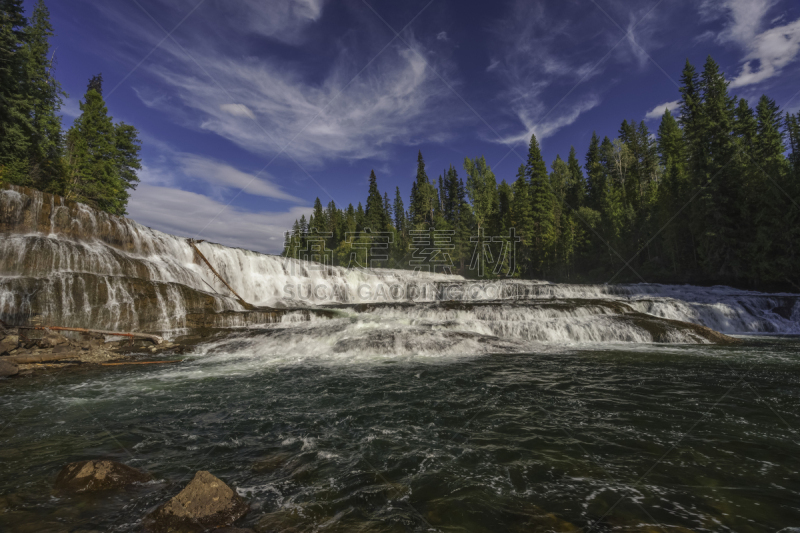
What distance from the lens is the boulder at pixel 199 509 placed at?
8.46 feet

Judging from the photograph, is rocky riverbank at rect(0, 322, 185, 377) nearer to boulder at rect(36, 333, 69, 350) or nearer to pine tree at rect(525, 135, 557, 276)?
boulder at rect(36, 333, 69, 350)

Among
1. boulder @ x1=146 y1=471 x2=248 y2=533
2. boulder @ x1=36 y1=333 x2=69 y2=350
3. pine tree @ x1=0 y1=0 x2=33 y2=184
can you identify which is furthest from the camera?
pine tree @ x1=0 y1=0 x2=33 y2=184

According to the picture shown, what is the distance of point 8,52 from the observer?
20219mm

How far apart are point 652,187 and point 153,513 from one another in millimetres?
55578

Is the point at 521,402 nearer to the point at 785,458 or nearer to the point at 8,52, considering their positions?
the point at 785,458

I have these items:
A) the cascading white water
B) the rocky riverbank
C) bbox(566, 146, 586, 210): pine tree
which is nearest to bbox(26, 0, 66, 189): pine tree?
the cascading white water

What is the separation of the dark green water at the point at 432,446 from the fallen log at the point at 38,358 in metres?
1.11

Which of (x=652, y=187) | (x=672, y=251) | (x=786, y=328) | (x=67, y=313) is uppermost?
(x=652, y=187)

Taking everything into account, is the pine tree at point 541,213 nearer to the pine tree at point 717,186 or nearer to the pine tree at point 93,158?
the pine tree at point 717,186

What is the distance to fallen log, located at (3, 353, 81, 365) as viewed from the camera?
28.5ft

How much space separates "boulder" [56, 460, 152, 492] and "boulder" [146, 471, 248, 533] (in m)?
1.04

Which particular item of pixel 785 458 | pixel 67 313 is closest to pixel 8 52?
pixel 67 313

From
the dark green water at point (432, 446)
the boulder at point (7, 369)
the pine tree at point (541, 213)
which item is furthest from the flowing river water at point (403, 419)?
the pine tree at point (541, 213)

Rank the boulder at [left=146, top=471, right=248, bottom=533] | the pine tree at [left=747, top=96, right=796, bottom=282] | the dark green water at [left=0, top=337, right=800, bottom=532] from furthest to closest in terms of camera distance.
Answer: the pine tree at [left=747, top=96, right=796, bottom=282] → the dark green water at [left=0, top=337, right=800, bottom=532] → the boulder at [left=146, top=471, right=248, bottom=533]
